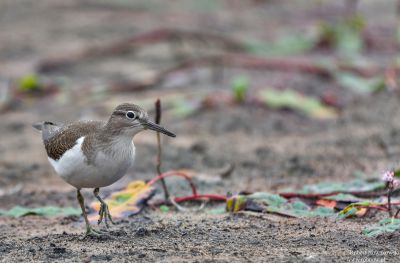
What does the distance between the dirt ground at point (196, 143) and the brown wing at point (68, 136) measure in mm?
598

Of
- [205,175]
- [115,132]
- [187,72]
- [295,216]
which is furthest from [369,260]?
[187,72]

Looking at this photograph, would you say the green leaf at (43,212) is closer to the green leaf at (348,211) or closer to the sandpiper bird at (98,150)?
the sandpiper bird at (98,150)

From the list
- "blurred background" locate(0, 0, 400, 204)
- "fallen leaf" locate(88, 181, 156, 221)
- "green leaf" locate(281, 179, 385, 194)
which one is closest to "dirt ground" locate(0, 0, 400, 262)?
"blurred background" locate(0, 0, 400, 204)

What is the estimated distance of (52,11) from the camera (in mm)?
15625

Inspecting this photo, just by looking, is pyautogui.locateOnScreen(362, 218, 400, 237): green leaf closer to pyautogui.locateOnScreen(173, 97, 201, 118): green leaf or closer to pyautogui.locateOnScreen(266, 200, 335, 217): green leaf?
pyautogui.locateOnScreen(266, 200, 335, 217): green leaf

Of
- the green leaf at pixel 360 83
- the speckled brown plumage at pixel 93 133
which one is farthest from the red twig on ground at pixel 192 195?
the green leaf at pixel 360 83

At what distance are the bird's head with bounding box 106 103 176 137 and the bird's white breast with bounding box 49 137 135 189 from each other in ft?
0.45

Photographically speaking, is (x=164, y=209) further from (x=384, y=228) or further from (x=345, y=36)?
(x=345, y=36)

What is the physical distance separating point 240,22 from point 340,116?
6121 millimetres

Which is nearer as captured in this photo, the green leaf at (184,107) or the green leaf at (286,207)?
the green leaf at (286,207)

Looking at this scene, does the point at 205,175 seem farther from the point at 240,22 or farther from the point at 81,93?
the point at 240,22

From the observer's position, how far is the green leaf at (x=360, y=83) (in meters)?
10.1

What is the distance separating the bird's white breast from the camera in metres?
5.45

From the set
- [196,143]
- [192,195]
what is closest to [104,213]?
[192,195]
